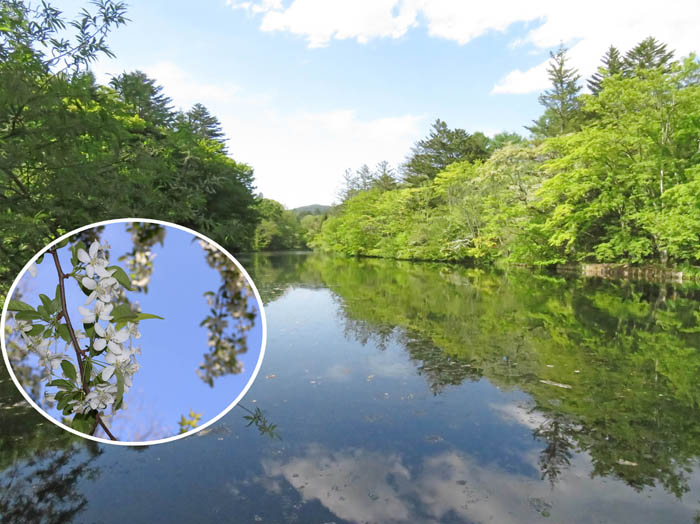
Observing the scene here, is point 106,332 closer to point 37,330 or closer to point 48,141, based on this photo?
point 37,330

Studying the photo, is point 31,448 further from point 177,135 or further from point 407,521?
point 177,135

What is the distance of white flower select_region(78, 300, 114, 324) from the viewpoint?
2.56 feet

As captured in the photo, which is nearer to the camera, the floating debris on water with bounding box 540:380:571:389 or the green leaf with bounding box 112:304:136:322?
the green leaf with bounding box 112:304:136:322

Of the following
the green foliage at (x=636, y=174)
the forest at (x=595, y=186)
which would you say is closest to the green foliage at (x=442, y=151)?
the forest at (x=595, y=186)

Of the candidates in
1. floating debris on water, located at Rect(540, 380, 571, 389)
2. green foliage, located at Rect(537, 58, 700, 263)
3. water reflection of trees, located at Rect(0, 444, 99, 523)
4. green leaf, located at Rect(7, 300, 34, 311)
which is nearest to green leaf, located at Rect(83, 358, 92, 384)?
green leaf, located at Rect(7, 300, 34, 311)

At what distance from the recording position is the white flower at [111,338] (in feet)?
2.52

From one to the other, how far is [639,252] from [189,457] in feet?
54.3

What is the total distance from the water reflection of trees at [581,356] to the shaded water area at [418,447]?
0.02 m

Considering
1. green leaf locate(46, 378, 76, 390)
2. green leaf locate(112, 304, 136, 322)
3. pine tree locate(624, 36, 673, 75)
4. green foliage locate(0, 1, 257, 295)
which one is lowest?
green leaf locate(46, 378, 76, 390)

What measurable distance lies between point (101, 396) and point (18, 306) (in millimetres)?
221

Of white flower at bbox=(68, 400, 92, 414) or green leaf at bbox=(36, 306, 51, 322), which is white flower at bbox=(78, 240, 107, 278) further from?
white flower at bbox=(68, 400, 92, 414)

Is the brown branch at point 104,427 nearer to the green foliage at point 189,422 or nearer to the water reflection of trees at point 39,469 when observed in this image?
the green foliage at point 189,422

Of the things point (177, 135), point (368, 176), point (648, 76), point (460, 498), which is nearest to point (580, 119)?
point (648, 76)

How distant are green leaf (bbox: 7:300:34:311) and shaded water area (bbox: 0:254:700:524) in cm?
222
